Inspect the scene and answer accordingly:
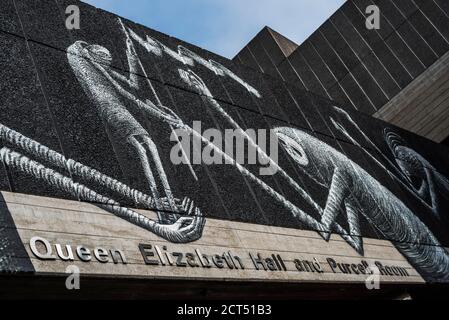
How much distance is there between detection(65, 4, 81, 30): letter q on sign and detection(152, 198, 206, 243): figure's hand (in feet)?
11.7

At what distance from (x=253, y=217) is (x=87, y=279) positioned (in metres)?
4.00

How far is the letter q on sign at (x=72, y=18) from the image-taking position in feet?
31.0

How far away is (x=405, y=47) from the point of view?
78.3 feet

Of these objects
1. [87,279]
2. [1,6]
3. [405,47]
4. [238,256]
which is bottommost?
[87,279]

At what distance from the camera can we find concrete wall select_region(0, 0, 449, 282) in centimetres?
724

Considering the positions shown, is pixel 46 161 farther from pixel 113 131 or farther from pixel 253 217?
pixel 253 217

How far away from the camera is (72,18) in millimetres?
9602

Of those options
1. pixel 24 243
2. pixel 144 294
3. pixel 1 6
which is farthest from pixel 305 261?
pixel 1 6

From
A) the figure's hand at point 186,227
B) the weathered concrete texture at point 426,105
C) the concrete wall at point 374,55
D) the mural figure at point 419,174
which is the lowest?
the figure's hand at point 186,227

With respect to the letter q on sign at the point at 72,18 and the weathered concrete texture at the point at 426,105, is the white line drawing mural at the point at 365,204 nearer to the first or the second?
the letter q on sign at the point at 72,18

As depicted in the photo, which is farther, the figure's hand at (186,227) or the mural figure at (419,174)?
the mural figure at (419,174)

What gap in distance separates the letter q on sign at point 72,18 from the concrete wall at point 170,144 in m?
0.10

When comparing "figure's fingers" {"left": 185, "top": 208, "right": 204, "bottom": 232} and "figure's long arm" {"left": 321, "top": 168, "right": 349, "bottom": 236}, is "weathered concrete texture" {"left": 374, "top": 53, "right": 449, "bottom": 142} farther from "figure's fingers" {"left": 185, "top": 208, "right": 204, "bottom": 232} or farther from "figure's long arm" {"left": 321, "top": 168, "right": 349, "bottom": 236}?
"figure's fingers" {"left": 185, "top": 208, "right": 204, "bottom": 232}

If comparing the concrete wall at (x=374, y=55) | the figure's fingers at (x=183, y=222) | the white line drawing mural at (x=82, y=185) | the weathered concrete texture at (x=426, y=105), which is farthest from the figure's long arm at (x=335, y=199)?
the concrete wall at (x=374, y=55)
